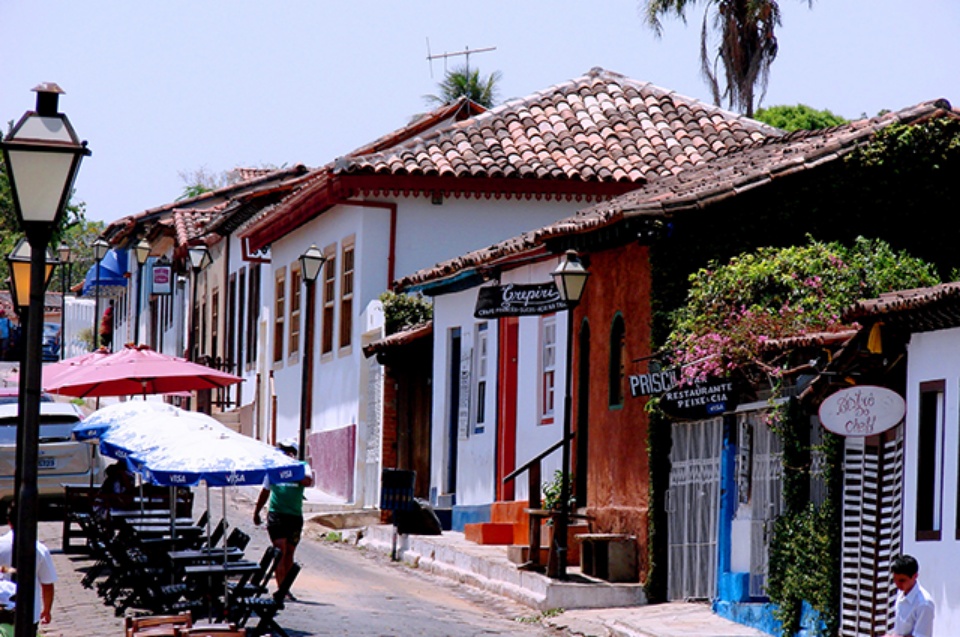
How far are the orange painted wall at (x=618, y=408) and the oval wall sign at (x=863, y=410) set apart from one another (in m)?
4.65

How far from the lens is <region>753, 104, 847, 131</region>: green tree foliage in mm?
49513

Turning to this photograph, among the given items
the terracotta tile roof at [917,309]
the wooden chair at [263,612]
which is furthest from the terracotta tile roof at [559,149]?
the wooden chair at [263,612]

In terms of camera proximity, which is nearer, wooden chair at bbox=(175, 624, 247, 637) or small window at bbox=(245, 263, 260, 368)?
wooden chair at bbox=(175, 624, 247, 637)

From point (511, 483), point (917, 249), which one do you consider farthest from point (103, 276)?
point (917, 249)

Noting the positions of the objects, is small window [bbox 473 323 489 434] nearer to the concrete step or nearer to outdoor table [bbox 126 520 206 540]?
the concrete step

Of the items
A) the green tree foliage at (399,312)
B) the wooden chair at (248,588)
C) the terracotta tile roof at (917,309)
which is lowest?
the wooden chair at (248,588)

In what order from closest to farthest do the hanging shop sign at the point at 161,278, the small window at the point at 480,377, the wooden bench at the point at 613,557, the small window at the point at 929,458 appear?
the small window at the point at 929,458
the wooden bench at the point at 613,557
the small window at the point at 480,377
the hanging shop sign at the point at 161,278

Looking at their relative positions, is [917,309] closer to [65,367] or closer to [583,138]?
[65,367]

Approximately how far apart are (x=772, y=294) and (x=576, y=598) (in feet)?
11.5

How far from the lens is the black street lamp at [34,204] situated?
354 inches

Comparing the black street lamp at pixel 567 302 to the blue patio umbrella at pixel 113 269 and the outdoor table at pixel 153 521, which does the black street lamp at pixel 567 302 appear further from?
the blue patio umbrella at pixel 113 269

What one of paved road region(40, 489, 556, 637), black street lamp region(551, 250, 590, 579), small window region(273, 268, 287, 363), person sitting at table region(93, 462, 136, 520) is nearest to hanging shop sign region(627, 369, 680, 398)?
black street lamp region(551, 250, 590, 579)

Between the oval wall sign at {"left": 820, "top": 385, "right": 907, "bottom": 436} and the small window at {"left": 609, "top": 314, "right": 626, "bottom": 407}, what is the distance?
5686mm

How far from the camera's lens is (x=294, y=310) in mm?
33094
